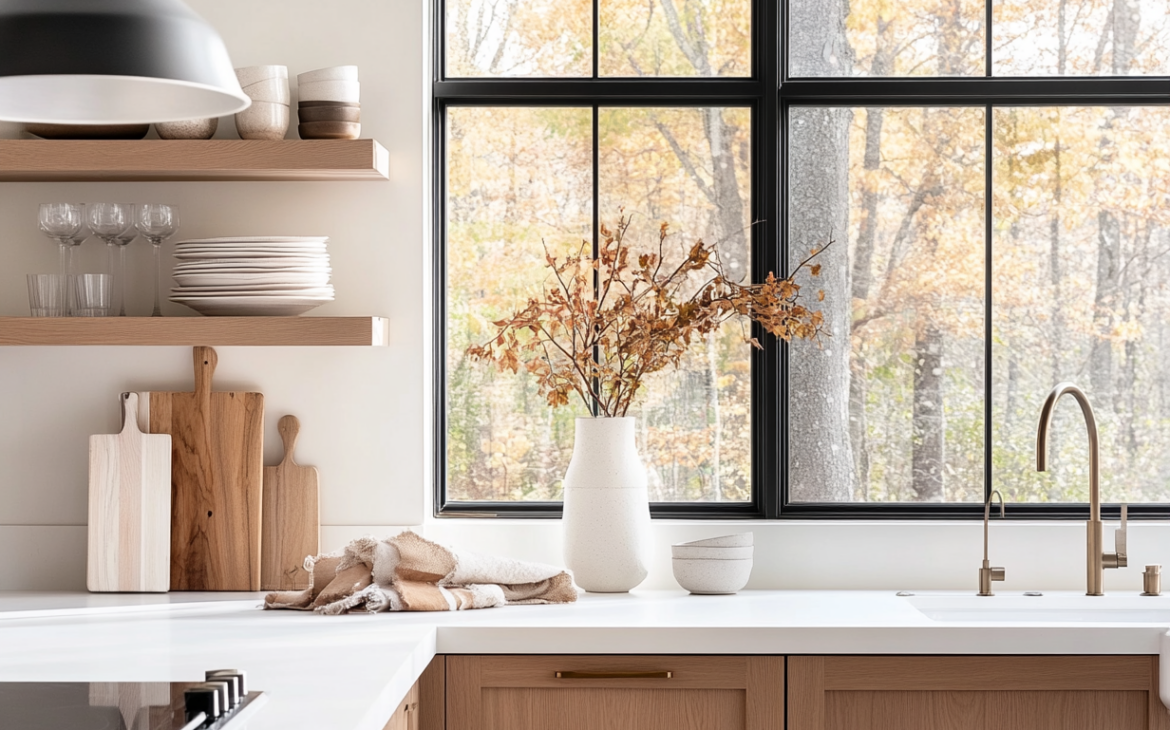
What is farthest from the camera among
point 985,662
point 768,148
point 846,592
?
point 768,148

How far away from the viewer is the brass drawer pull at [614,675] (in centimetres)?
204

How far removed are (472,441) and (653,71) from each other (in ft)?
3.29

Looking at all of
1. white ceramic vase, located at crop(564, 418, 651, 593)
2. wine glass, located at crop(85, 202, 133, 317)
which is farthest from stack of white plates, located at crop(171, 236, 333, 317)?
white ceramic vase, located at crop(564, 418, 651, 593)

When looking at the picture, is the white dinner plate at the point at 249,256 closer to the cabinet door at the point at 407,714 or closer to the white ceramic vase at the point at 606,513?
the white ceramic vase at the point at 606,513

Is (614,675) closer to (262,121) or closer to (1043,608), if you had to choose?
(1043,608)

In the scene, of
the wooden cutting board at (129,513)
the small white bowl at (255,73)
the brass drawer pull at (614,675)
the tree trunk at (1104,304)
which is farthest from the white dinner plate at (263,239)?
the tree trunk at (1104,304)

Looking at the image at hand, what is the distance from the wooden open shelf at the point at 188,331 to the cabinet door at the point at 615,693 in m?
0.77

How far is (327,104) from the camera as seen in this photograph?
8.09 ft

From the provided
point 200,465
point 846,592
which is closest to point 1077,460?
point 846,592

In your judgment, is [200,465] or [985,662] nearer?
[985,662]

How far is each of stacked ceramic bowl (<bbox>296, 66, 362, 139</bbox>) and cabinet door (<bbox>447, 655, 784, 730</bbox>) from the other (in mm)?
1171

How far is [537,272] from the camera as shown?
274 cm

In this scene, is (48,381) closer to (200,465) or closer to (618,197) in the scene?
(200,465)

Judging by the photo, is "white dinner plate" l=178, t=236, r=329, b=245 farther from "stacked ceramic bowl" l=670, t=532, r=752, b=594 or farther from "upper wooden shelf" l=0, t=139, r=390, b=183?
"stacked ceramic bowl" l=670, t=532, r=752, b=594
